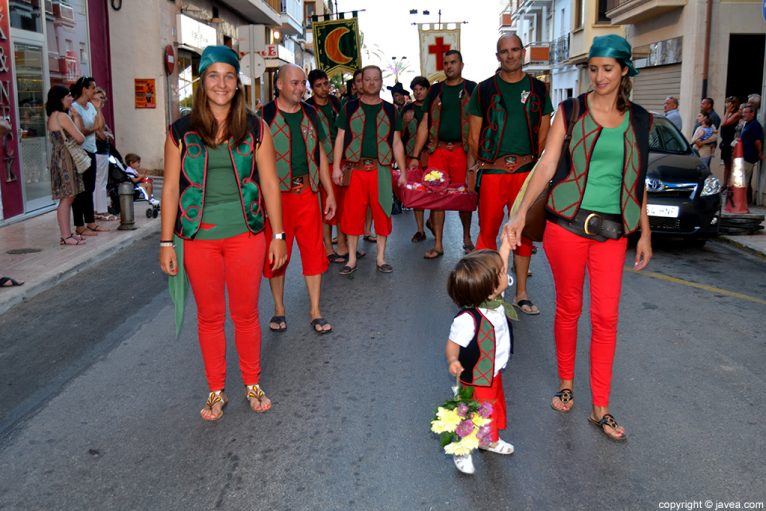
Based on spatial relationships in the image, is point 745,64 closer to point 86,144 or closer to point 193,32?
point 193,32

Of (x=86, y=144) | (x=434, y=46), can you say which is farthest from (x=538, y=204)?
(x=434, y=46)

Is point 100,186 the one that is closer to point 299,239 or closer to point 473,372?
point 299,239

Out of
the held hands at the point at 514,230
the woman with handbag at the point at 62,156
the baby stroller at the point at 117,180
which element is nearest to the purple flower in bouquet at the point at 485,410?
the held hands at the point at 514,230

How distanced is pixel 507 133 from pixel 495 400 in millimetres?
3266

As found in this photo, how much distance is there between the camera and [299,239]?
20.5 ft

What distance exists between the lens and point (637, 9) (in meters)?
23.8

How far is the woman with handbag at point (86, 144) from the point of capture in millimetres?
10652

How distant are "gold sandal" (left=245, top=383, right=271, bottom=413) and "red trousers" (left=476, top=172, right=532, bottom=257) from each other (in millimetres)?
2770

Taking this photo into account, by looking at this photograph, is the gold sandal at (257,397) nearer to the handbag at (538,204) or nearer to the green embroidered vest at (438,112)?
the handbag at (538,204)

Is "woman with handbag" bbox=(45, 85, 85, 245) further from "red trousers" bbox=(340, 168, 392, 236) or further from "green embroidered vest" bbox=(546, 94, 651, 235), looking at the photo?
"green embroidered vest" bbox=(546, 94, 651, 235)

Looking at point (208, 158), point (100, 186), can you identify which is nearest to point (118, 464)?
point (208, 158)

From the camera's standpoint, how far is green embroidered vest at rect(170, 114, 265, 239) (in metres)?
4.16

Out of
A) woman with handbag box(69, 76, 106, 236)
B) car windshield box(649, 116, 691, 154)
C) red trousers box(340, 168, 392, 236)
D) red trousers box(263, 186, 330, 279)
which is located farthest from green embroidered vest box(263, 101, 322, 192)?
car windshield box(649, 116, 691, 154)

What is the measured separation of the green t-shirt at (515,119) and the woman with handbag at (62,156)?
5.86 metres
